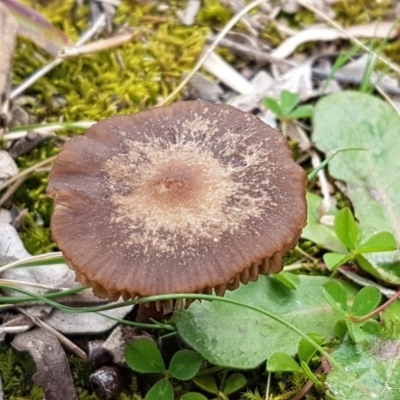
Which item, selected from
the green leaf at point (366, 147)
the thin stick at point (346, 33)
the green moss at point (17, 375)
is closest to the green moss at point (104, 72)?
the thin stick at point (346, 33)

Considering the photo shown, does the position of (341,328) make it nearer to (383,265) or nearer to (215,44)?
(383,265)

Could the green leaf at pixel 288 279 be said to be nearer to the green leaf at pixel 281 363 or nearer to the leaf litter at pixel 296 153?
the leaf litter at pixel 296 153

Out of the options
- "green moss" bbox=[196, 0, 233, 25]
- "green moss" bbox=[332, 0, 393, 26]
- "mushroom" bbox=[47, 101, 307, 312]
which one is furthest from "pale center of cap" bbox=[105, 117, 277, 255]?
"green moss" bbox=[332, 0, 393, 26]

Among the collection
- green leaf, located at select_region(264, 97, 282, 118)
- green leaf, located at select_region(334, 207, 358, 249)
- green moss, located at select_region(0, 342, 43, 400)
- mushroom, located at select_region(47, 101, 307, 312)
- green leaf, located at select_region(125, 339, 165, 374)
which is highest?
mushroom, located at select_region(47, 101, 307, 312)

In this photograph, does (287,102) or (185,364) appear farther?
(287,102)

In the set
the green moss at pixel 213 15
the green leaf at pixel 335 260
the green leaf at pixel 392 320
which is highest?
the green moss at pixel 213 15

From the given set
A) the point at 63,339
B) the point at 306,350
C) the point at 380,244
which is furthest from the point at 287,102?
the point at 63,339

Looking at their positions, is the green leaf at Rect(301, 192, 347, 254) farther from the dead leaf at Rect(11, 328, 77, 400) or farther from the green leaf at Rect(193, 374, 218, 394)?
the dead leaf at Rect(11, 328, 77, 400)
